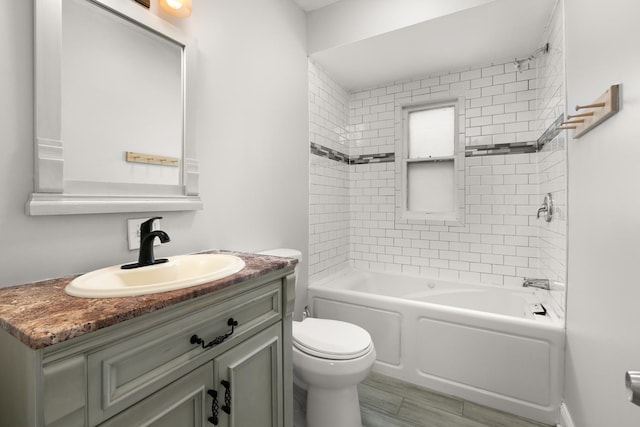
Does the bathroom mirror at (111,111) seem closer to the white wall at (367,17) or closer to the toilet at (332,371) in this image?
the toilet at (332,371)

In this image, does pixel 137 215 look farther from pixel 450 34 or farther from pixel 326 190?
pixel 450 34

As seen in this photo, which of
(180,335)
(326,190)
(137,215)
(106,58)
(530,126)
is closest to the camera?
(180,335)

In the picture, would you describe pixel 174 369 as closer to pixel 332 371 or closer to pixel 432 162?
pixel 332 371

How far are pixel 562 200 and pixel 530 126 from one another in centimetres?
101

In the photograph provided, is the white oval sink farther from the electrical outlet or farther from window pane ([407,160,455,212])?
window pane ([407,160,455,212])

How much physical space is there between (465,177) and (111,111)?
2677mm

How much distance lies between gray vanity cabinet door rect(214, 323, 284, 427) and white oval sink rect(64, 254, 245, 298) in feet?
0.96

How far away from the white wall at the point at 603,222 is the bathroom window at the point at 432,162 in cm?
120

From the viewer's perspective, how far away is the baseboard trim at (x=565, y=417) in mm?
1608

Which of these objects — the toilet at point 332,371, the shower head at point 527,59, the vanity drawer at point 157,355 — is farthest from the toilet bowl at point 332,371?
the shower head at point 527,59

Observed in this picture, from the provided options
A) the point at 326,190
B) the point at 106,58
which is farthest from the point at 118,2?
the point at 326,190

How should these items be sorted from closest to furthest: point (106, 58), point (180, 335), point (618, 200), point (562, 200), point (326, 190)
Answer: point (180, 335) < point (618, 200) < point (106, 58) < point (562, 200) < point (326, 190)

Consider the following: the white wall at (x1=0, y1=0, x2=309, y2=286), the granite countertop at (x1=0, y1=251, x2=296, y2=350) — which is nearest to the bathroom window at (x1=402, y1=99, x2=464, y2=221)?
the white wall at (x1=0, y1=0, x2=309, y2=286)

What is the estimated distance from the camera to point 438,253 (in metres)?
2.90
